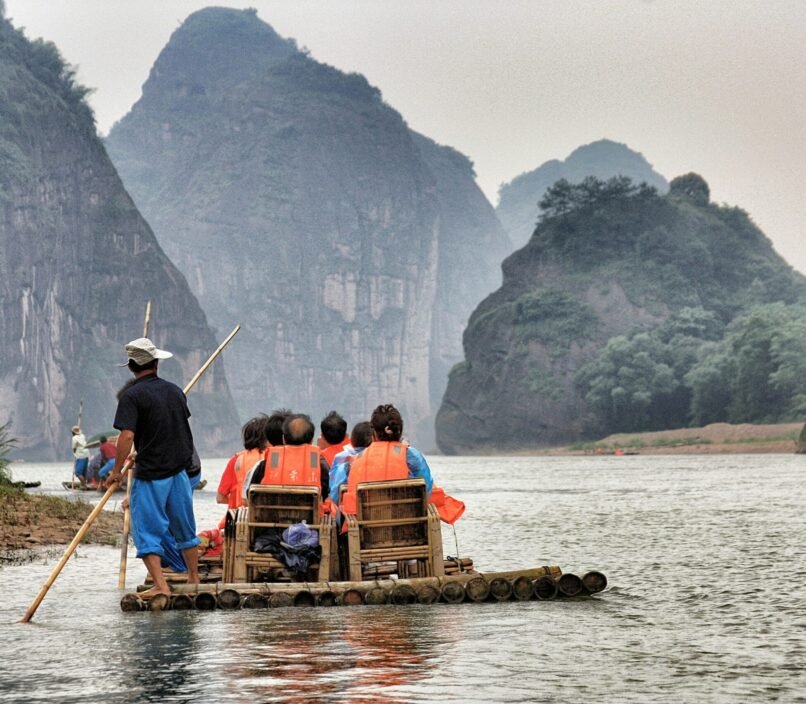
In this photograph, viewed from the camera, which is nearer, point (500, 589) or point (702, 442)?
point (500, 589)

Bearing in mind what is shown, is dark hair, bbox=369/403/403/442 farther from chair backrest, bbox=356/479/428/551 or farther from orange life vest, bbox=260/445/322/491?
orange life vest, bbox=260/445/322/491

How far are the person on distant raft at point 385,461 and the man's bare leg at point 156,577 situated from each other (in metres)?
1.91

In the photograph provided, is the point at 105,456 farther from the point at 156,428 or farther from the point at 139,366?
the point at 156,428

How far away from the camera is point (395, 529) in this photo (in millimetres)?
12875

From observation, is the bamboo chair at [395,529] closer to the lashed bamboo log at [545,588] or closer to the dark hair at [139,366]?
the lashed bamboo log at [545,588]

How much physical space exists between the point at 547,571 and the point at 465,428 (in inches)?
6020

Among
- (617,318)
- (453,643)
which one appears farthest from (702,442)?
(453,643)

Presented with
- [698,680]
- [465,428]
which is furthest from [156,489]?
[465,428]

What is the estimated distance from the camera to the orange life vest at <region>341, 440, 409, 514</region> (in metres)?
12.9

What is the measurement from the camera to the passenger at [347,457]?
1342cm

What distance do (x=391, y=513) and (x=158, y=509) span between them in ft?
7.50

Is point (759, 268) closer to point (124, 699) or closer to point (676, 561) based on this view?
point (676, 561)

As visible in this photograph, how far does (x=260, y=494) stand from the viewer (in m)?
12.8

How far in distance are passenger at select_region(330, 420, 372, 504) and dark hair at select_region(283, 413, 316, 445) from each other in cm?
57
